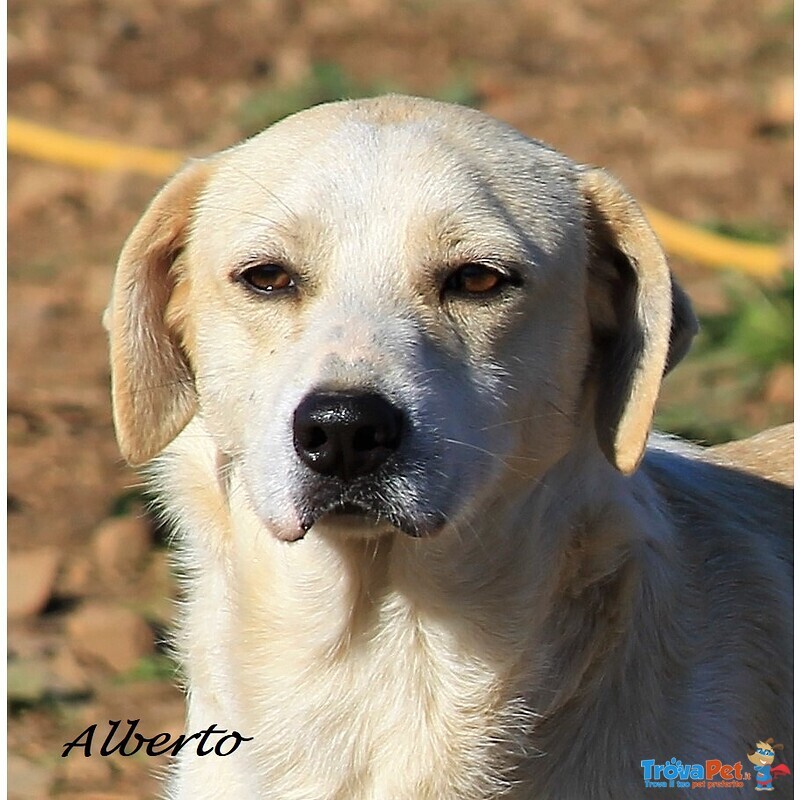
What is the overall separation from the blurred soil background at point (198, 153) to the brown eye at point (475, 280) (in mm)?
2097

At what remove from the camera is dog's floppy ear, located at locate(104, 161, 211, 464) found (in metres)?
4.01

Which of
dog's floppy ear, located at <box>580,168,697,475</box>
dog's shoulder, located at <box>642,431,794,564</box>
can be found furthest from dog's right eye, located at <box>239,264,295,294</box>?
dog's shoulder, located at <box>642,431,794,564</box>

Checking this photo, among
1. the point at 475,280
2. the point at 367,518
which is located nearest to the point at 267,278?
the point at 475,280

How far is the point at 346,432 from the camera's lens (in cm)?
336

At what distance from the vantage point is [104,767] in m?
5.21

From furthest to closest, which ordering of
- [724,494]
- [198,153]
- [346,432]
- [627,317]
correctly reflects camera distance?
[198,153] < [724,494] < [627,317] < [346,432]

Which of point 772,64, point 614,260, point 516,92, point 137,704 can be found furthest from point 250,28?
point 614,260

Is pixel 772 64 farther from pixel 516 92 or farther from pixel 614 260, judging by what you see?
pixel 614 260

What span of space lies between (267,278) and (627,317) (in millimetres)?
840

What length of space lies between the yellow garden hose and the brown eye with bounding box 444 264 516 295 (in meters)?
5.36

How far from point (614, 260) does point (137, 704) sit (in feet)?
7.97

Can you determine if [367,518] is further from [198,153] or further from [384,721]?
[198,153]

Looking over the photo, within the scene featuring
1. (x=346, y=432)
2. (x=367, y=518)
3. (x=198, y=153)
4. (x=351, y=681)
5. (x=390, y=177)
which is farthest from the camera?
(x=198, y=153)

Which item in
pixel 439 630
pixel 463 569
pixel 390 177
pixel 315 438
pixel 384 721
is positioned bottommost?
pixel 384 721
